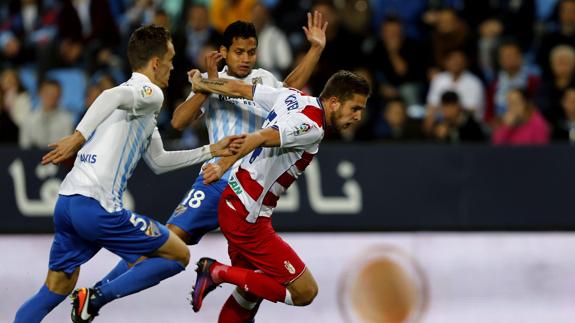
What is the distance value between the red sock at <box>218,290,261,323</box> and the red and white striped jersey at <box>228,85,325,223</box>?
73cm

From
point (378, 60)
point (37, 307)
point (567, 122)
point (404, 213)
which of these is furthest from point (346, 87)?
point (378, 60)

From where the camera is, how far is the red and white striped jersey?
286 inches

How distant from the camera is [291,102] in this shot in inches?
289

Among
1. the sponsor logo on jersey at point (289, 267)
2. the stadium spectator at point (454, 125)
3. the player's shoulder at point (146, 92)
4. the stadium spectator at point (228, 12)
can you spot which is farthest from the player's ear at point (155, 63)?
the stadium spectator at point (228, 12)

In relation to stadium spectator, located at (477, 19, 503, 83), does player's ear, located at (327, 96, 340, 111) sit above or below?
above

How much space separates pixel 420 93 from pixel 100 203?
605 centimetres

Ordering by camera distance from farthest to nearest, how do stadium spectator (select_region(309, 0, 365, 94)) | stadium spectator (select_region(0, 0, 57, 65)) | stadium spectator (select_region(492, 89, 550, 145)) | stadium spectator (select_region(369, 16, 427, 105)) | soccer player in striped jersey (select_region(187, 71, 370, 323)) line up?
stadium spectator (select_region(0, 0, 57, 65))
stadium spectator (select_region(369, 16, 427, 105))
stadium spectator (select_region(309, 0, 365, 94))
stadium spectator (select_region(492, 89, 550, 145))
soccer player in striped jersey (select_region(187, 71, 370, 323))

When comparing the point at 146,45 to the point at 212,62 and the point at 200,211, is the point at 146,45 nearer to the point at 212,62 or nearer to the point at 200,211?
the point at 212,62

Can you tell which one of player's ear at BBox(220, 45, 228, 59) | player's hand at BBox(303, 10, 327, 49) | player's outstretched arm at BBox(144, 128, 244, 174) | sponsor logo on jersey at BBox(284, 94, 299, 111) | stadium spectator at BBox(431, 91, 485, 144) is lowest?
stadium spectator at BBox(431, 91, 485, 144)

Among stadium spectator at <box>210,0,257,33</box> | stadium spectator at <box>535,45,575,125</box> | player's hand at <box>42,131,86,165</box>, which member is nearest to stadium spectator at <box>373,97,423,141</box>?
stadium spectator at <box>535,45,575,125</box>

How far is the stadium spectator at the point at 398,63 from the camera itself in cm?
1266

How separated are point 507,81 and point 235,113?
4.96 metres

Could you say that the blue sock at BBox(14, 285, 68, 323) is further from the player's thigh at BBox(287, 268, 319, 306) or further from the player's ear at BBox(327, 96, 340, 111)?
the player's ear at BBox(327, 96, 340, 111)

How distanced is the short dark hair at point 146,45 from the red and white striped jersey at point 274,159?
2.21 feet
